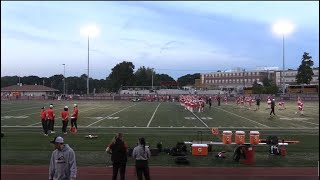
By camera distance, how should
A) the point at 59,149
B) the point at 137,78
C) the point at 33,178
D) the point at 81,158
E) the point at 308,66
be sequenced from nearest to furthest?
1. the point at 59,149
2. the point at 33,178
3. the point at 81,158
4. the point at 308,66
5. the point at 137,78

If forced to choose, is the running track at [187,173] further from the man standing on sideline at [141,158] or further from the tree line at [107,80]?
the tree line at [107,80]

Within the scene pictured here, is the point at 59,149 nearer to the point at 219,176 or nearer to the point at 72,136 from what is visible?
the point at 219,176

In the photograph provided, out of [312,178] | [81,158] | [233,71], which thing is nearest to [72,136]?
[81,158]

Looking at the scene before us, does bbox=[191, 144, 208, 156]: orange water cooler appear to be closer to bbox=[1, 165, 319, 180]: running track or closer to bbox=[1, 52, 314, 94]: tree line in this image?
bbox=[1, 165, 319, 180]: running track

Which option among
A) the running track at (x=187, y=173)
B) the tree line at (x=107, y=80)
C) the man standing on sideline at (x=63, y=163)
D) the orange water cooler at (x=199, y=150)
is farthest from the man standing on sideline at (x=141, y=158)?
the tree line at (x=107, y=80)

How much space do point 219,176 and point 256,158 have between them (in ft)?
12.5

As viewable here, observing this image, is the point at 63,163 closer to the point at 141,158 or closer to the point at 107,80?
the point at 141,158

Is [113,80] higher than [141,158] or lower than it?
higher

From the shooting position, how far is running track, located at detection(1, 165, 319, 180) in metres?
12.0

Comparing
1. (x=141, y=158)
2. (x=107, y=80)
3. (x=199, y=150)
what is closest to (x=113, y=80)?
(x=107, y=80)

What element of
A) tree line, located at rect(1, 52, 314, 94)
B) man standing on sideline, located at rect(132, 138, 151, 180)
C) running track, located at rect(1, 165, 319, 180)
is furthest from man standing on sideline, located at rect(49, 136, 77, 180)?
tree line, located at rect(1, 52, 314, 94)

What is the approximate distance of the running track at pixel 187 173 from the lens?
12.0m

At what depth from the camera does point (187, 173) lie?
12.6 meters

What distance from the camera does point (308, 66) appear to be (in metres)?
126
